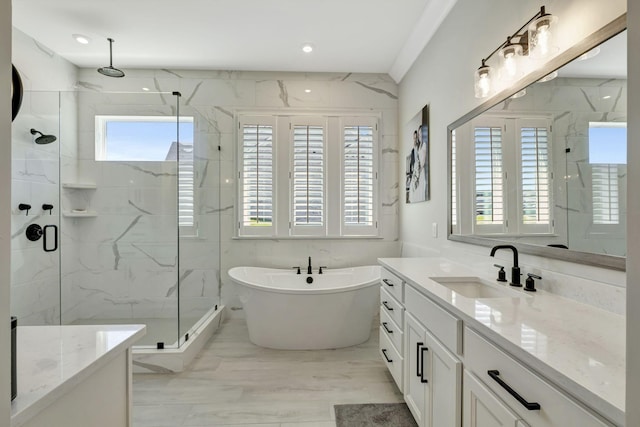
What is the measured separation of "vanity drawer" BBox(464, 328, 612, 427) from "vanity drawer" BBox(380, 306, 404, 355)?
79cm

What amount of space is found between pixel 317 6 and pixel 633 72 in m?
2.46

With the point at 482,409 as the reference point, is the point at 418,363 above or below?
below

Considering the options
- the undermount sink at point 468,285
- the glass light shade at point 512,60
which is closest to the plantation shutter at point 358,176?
the undermount sink at point 468,285

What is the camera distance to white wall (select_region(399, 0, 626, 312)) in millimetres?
1143

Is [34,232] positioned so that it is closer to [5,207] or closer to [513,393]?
[5,207]

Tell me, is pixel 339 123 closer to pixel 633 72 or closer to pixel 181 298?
pixel 181 298

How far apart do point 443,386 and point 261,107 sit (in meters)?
3.15

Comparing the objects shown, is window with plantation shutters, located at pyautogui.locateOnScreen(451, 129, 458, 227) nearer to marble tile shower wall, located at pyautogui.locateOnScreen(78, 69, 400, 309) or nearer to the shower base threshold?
marble tile shower wall, located at pyautogui.locateOnScreen(78, 69, 400, 309)

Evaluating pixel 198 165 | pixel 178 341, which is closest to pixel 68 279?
pixel 178 341

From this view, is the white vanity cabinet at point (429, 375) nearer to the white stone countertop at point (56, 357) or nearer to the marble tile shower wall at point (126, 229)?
the white stone countertop at point (56, 357)

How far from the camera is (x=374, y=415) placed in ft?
6.06

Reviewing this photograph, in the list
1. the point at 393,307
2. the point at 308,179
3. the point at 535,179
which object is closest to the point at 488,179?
the point at 535,179

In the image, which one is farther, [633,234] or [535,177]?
[535,177]

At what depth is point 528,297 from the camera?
129 centimetres
